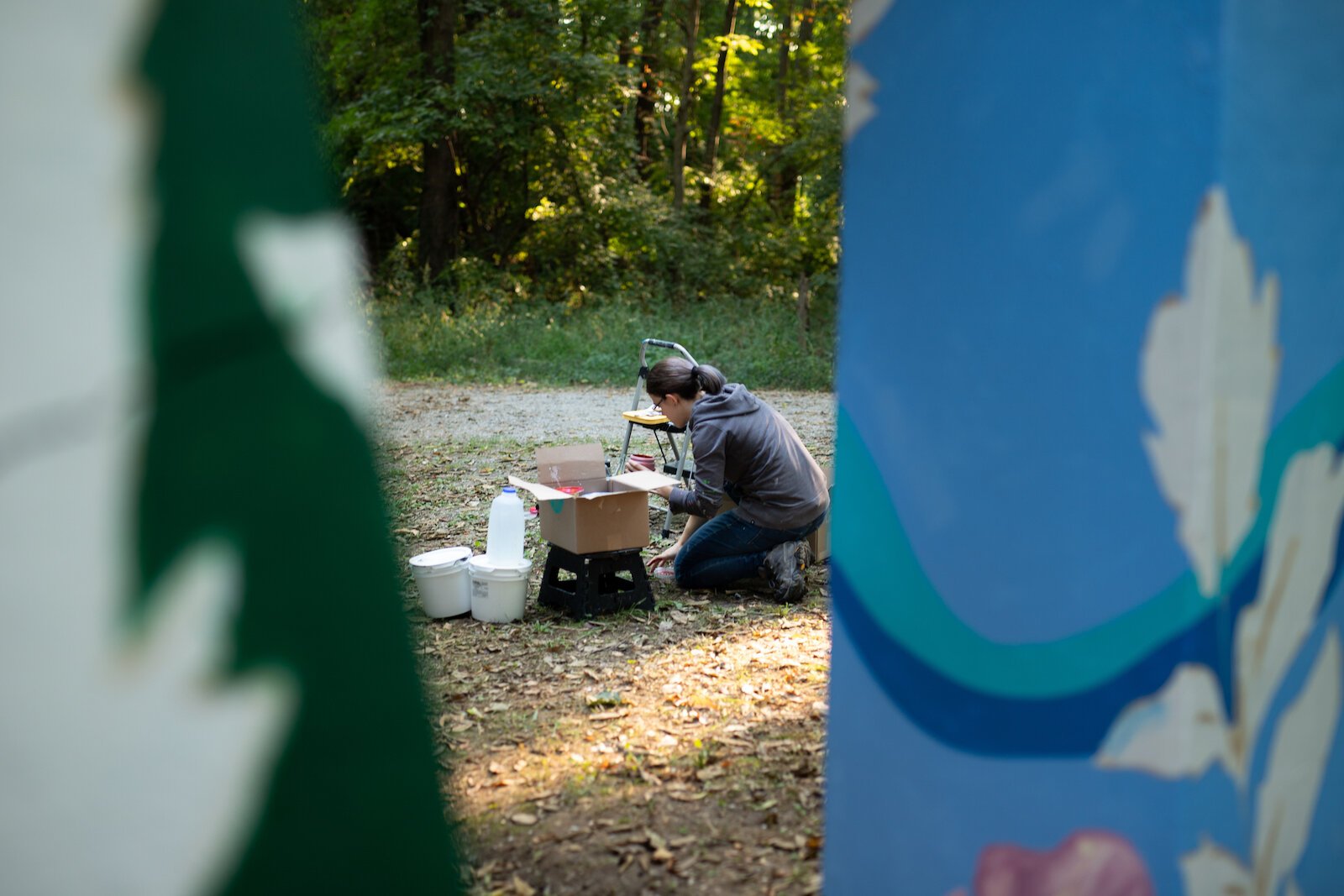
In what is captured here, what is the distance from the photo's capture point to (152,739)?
125cm

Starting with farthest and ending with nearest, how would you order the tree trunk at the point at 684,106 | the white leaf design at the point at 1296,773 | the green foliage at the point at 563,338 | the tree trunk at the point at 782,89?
the tree trunk at the point at 782,89
the tree trunk at the point at 684,106
the green foliage at the point at 563,338
the white leaf design at the point at 1296,773

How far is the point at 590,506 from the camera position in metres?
5.41

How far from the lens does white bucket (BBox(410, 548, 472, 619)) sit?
219 inches

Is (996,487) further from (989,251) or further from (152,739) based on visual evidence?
(152,739)

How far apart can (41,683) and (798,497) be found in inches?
190

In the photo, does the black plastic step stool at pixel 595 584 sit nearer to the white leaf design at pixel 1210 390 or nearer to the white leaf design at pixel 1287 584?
the white leaf design at pixel 1287 584

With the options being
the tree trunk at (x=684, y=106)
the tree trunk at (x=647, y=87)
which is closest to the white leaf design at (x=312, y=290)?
the tree trunk at (x=684, y=106)

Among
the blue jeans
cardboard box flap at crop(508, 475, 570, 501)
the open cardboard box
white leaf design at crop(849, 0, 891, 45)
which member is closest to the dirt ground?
the blue jeans

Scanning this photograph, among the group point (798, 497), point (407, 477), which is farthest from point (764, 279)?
point (798, 497)

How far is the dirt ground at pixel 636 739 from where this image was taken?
3250 millimetres

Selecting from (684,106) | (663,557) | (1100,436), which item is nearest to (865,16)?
(1100,436)

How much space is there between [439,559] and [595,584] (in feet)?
2.66

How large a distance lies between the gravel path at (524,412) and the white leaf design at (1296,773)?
7.51 meters

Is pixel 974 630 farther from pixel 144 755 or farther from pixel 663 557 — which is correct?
pixel 663 557
